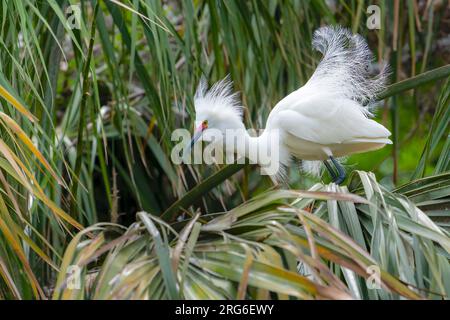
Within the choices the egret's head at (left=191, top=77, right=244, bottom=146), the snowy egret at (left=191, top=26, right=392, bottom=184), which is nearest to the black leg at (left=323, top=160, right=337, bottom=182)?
the snowy egret at (left=191, top=26, right=392, bottom=184)

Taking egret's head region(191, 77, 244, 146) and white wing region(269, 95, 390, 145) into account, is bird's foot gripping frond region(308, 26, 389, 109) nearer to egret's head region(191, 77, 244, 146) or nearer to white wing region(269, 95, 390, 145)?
white wing region(269, 95, 390, 145)

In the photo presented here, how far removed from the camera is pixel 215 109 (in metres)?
2.44

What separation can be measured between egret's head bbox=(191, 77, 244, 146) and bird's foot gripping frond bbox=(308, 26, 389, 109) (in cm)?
29

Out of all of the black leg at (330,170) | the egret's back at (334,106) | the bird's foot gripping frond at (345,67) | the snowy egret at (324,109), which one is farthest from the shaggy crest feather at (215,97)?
the black leg at (330,170)

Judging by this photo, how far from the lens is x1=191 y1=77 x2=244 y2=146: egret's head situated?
2.44 metres

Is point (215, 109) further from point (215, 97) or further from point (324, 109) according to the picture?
point (324, 109)

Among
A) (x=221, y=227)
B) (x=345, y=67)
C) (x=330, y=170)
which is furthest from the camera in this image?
(x=330, y=170)

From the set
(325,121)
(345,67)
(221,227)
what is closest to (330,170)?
(325,121)

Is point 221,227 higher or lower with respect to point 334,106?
lower

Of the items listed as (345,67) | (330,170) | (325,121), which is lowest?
(330,170)

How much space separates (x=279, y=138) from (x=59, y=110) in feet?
5.13

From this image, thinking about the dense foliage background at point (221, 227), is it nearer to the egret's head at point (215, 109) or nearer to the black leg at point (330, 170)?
the egret's head at point (215, 109)

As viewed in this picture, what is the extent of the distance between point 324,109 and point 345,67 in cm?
18
